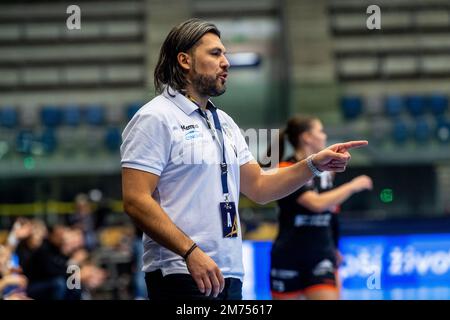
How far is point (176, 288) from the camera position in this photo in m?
2.59

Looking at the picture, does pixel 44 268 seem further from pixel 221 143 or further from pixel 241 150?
pixel 221 143

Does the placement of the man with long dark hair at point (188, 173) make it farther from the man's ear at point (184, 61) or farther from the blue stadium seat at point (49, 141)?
the blue stadium seat at point (49, 141)

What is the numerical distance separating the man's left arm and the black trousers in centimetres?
42

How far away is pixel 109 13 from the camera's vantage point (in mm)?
14383

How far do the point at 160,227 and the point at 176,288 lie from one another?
0.24m

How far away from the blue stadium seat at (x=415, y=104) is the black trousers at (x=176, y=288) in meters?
10.5

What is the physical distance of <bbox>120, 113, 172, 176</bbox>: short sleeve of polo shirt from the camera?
255cm

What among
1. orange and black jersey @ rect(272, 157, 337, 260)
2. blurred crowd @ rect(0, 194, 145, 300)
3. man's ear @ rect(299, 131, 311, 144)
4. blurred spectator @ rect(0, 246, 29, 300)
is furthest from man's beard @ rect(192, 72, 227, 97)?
blurred spectator @ rect(0, 246, 29, 300)

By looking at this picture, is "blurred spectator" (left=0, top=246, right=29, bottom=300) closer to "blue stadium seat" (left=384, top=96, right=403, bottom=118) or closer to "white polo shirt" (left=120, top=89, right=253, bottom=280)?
"white polo shirt" (left=120, top=89, right=253, bottom=280)

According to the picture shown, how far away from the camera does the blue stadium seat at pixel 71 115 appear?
45.1 feet

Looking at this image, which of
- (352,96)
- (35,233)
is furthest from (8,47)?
(35,233)

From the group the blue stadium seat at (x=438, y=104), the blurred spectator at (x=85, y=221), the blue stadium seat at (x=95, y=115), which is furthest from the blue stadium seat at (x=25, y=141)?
the blue stadium seat at (x=438, y=104)

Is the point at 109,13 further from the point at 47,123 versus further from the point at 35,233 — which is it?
the point at 35,233

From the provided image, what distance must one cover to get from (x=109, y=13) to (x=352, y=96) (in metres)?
4.71
